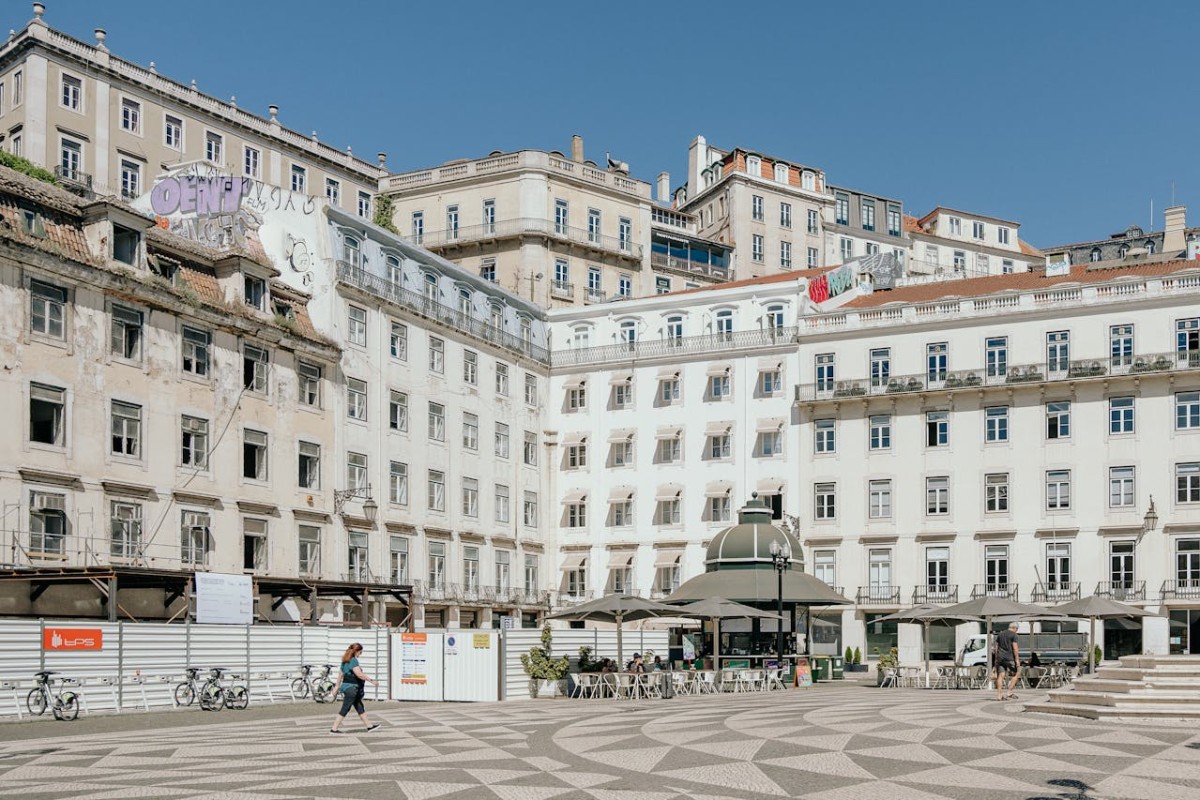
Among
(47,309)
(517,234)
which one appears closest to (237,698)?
(47,309)

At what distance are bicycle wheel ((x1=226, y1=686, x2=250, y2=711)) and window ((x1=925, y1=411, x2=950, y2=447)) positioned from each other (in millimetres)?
37060

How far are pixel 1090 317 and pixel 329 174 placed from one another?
44.4 m

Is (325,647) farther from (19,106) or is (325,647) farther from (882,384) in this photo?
(19,106)

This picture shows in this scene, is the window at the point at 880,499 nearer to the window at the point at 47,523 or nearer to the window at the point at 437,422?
the window at the point at 437,422

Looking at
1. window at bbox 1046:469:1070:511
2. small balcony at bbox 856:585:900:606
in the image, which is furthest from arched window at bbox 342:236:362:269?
window at bbox 1046:469:1070:511

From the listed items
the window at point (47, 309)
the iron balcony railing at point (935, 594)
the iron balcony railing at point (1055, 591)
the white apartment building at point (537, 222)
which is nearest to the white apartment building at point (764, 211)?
the white apartment building at point (537, 222)

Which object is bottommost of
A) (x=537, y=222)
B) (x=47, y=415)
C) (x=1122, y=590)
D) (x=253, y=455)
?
(x=1122, y=590)

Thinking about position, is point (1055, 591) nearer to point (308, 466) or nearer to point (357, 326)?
point (357, 326)

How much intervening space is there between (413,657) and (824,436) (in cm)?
3154

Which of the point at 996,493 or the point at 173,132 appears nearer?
the point at 996,493

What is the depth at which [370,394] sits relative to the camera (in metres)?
55.7

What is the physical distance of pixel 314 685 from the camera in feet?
124

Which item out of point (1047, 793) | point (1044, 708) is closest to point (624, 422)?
point (1044, 708)

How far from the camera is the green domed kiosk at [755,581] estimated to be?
150 ft
